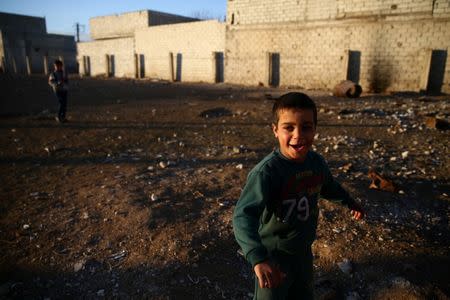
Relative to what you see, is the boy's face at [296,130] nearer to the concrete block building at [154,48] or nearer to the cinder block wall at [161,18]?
the concrete block building at [154,48]

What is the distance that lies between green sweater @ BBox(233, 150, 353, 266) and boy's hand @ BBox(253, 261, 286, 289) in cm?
10

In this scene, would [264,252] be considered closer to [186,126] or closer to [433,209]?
[433,209]

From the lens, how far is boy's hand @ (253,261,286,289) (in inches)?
45.6

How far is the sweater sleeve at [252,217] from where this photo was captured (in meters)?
1.21

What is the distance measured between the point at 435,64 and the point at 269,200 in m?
13.5

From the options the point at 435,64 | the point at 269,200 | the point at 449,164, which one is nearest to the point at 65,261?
the point at 269,200

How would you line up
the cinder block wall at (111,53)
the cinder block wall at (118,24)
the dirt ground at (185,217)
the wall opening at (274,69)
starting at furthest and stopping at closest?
the cinder block wall at (111,53), the cinder block wall at (118,24), the wall opening at (274,69), the dirt ground at (185,217)

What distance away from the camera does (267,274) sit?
1.17m

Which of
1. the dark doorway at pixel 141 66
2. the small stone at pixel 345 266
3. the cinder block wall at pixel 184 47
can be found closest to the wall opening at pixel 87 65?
the cinder block wall at pixel 184 47

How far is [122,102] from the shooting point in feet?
36.0

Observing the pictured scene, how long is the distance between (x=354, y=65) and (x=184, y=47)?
36.9 ft

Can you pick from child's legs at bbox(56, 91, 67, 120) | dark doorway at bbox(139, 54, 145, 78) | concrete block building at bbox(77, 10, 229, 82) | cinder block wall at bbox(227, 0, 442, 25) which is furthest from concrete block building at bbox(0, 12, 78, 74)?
child's legs at bbox(56, 91, 67, 120)

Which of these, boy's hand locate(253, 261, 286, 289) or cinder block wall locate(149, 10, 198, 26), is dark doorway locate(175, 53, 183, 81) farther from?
boy's hand locate(253, 261, 286, 289)

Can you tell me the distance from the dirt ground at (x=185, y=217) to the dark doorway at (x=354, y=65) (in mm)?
8639
